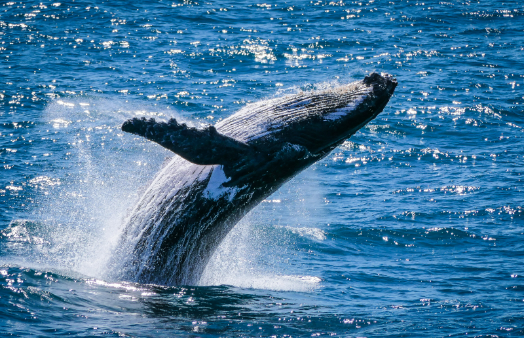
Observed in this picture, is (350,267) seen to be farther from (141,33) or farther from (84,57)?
(141,33)

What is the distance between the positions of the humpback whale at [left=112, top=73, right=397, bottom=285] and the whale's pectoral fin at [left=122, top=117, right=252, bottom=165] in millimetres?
208

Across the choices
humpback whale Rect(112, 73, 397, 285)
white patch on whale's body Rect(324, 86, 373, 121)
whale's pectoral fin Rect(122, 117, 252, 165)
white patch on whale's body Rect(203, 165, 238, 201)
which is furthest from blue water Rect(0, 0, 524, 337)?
white patch on whale's body Rect(324, 86, 373, 121)

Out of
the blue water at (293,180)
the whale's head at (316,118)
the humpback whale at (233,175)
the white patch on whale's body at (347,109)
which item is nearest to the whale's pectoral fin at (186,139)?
the humpback whale at (233,175)

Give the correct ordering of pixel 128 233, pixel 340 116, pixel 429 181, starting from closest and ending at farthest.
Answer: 1. pixel 340 116
2. pixel 128 233
3. pixel 429 181

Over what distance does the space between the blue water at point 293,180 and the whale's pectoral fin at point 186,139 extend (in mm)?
2479

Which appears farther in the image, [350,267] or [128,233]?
[350,267]

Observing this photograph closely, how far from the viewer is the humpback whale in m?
10.0

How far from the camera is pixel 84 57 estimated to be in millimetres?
29156

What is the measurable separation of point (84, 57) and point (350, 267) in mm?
19810

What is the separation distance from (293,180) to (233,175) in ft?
32.4

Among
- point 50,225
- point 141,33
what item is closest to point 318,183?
point 50,225

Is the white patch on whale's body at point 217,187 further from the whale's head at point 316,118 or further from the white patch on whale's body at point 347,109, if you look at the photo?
the white patch on whale's body at point 347,109

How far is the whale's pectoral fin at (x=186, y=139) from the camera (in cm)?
898

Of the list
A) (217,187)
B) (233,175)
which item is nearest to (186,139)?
(233,175)
